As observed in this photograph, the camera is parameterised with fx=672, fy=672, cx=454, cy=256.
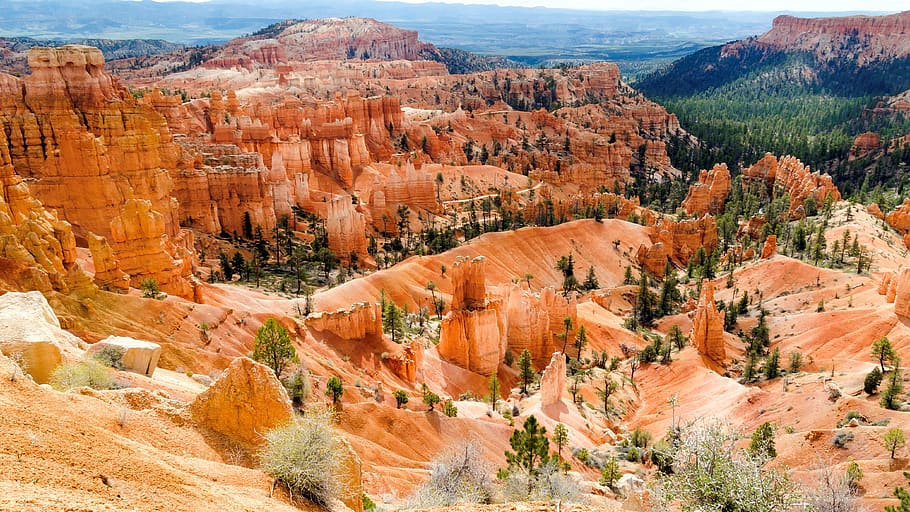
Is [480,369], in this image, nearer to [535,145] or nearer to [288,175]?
[288,175]

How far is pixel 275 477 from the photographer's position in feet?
48.4

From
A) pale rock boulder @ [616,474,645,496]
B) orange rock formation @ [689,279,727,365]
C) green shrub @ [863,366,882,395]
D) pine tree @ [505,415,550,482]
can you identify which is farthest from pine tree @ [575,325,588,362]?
pale rock boulder @ [616,474,645,496]

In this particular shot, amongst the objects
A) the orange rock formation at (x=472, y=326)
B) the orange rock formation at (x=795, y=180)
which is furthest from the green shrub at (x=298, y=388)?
the orange rock formation at (x=795, y=180)

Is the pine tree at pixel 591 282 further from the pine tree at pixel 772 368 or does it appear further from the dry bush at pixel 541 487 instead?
the dry bush at pixel 541 487

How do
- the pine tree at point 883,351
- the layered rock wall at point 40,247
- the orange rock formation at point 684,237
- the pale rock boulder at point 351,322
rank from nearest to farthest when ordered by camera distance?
the layered rock wall at point 40,247 → the pale rock boulder at point 351,322 → the pine tree at point 883,351 → the orange rock formation at point 684,237

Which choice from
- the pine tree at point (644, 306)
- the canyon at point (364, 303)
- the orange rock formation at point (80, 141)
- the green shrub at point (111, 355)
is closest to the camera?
the canyon at point (364, 303)

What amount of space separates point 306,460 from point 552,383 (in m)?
27.0

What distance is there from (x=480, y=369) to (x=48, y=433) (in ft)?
119

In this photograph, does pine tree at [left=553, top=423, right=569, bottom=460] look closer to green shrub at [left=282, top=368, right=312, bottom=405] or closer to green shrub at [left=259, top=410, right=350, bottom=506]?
green shrub at [left=282, top=368, right=312, bottom=405]

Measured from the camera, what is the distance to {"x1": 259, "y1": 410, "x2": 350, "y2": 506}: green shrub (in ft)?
47.8

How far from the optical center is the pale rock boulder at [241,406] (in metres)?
16.4

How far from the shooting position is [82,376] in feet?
55.7

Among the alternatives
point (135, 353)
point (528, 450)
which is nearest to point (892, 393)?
point (528, 450)

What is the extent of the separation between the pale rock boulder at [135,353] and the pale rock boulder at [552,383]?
925 inches
